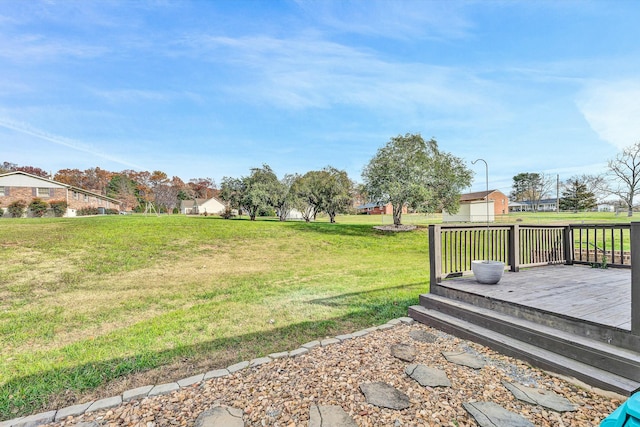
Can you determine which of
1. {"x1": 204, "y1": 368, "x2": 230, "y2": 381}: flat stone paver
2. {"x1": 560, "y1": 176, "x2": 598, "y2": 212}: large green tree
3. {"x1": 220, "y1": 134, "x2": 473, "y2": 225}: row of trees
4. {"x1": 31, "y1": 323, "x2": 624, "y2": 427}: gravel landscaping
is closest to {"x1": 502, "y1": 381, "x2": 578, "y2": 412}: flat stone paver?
{"x1": 31, "y1": 323, "x2": 624, "y2": 427}: gravel landscaping

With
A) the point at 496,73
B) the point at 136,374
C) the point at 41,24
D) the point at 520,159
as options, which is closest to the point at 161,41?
the point at 41,24

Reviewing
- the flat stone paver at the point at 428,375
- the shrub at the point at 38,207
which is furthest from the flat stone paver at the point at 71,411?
the shrub at the point at 38,207

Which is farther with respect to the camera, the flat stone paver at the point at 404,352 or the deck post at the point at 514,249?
the deck post at the point at 514,249

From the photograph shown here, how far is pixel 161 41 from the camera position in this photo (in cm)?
862

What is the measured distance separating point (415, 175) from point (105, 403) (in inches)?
594

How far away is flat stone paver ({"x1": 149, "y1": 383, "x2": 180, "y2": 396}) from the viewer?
217cm

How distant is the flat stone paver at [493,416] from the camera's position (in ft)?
5.81

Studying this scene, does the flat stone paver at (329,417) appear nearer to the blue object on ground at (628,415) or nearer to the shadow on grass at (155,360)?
the shadow on grass at (155,360)

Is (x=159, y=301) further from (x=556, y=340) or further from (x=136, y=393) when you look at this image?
(x=556, y=340)

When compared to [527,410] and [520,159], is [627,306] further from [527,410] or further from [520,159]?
[520,159]

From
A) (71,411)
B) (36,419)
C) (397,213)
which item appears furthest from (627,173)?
(36,419)

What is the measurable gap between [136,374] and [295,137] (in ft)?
57.3

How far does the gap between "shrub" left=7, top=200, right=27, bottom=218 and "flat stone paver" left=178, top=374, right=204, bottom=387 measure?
31.8m

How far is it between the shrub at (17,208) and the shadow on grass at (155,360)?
100 ft
